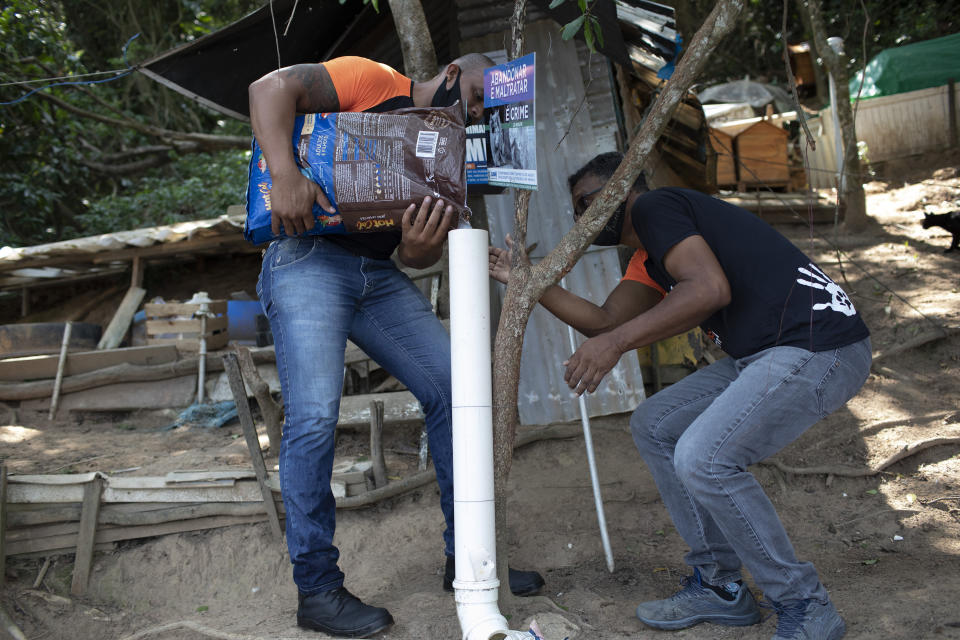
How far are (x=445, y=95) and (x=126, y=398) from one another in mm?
4644

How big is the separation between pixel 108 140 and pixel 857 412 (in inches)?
466

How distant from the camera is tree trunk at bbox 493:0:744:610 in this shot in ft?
7.93

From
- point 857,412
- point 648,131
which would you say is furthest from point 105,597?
point 857,412

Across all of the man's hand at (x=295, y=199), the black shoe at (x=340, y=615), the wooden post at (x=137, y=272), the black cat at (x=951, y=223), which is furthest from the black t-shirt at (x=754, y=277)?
the wooden post at (x=137, y=272)

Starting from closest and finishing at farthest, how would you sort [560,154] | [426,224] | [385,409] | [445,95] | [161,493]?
[426,224] → [445,95] → [161,493] → [385,409] → [560,154]

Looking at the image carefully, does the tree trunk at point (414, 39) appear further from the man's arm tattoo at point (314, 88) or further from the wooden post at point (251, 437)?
the wooden post at point (251, 437)

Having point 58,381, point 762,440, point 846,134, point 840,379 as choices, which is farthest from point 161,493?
point 846,134

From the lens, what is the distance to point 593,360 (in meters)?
2.46

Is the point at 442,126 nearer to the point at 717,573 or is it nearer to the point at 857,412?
the point at 717,573

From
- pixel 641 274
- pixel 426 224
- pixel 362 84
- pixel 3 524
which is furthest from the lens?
pixel 3 524

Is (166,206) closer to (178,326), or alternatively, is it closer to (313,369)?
(178,326)

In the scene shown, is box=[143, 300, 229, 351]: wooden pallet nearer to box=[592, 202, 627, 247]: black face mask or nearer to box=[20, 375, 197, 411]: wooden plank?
box=[20, 375, 197, 411]: wooden plank

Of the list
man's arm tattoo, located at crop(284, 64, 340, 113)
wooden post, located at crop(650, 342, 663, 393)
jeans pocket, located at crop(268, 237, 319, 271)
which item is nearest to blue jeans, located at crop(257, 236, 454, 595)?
jeans pocket, located at crop(268, 237, 319, 271)

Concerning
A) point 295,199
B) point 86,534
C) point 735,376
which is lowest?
point 86,534
